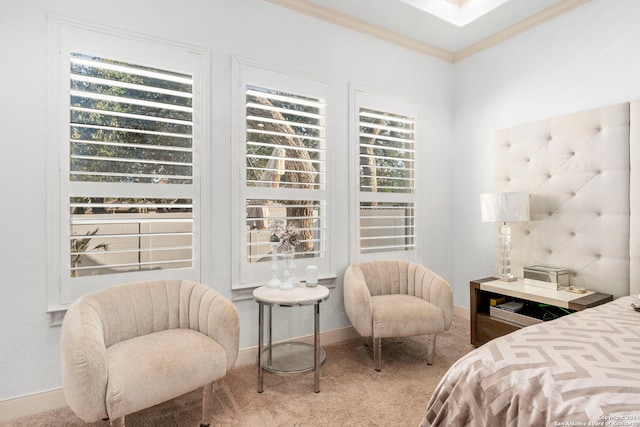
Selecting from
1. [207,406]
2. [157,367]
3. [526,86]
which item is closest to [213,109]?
[157,367]

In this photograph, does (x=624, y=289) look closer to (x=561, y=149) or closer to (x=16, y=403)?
(x=561, y=149)

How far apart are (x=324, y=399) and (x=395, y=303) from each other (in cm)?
87

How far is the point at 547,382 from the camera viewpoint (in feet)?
3.44

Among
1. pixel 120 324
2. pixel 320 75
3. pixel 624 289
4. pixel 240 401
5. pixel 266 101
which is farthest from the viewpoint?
pixel 320 75

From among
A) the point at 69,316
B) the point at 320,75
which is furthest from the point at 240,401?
the point at 320,75

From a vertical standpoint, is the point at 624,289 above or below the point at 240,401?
above

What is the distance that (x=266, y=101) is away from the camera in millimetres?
2783

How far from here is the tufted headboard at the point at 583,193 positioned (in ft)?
8.13

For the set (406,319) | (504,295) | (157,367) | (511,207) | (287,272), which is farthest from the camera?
(504,295)

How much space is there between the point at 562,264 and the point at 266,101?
Answer: 9.01ft

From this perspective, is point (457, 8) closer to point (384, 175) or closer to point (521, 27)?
point (521, 27)

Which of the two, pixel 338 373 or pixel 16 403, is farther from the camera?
pixel 338 373

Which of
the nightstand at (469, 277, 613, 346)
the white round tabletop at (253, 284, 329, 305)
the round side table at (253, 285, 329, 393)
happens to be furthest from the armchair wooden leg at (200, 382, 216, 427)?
the nightstand at (469, 277, 613, 346)

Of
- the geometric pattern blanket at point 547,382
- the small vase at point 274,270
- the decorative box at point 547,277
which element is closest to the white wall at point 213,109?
the small vase at point 274,270
